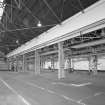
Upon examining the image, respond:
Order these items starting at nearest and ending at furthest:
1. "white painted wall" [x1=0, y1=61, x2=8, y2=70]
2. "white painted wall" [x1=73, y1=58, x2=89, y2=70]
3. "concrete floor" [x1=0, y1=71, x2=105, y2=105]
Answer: "concrete floor" [x1=0, y1=71, x2=105, y2=105], "white painted wall" [x1=73, y1=58, x2=89, y2=70], "white painted wall" [x1=0, y1=61, x2=8, y2=70]

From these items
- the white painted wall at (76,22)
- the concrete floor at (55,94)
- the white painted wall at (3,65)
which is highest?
the white painted wall at (76,22)

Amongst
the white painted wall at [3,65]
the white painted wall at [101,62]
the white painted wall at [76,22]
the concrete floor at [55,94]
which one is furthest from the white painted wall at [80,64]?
the white painted wall at [3,65]

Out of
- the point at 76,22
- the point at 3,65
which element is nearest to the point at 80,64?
the point at 76,22

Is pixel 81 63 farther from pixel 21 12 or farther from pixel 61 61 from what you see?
pixel 21 12

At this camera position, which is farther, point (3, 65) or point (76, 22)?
point (3, 65)

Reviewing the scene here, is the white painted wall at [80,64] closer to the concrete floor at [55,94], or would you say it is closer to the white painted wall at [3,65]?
the concrete floor at [55,94]

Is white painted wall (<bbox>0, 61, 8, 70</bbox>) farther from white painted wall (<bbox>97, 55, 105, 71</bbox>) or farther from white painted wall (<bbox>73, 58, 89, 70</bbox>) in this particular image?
white painted wall (<bbox>97, 55, 105, 71</bbox>)

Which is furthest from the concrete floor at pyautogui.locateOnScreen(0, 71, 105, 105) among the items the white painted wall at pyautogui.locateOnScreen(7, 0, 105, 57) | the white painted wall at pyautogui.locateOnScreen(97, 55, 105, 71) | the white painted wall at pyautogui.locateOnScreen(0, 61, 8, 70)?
the white painted wall at pyautogui.locateOnScreen(0, 61, 8, 70)

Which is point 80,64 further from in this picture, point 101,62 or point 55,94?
point 55,94

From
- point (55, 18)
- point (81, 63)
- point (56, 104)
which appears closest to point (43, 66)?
point (81, 63)

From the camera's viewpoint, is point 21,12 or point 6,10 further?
point 6,10

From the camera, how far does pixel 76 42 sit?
1418 cm

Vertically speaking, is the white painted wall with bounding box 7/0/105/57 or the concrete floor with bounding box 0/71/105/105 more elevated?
the white painted wall with bounding box 7/0/105/57

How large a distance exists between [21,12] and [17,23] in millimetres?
2313
